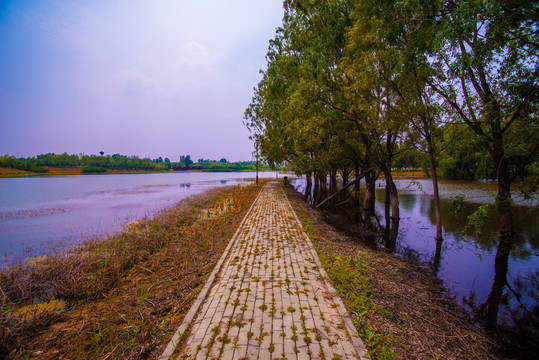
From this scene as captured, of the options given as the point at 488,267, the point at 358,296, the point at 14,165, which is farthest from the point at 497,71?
the point at 14,165

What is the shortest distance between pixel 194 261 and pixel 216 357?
12.8 ft

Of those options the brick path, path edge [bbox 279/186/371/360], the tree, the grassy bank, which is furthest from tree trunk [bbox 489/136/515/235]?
the grassy bank

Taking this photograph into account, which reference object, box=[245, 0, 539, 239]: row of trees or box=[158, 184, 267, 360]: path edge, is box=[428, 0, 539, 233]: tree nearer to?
box=[245, 0, 539, 239]: row of trees

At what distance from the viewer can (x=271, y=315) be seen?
3.66 metres

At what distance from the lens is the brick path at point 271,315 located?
295 centimetres

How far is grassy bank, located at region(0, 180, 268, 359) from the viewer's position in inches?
133

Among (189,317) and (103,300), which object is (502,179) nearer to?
(189,317)

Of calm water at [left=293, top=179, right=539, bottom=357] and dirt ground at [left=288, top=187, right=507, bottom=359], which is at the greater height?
Answer: dirt ground at [left=288, top=187, right=507, bottom=359]

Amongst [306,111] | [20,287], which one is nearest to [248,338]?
[20,287]

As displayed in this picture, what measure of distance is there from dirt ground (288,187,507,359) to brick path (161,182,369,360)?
0.84 m

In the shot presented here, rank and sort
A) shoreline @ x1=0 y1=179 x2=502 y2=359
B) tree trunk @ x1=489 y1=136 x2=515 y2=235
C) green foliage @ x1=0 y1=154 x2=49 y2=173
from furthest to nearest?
1. green foliage @ x1=0 y1=154 x2=49 y2=173
2. tree trunk @ x1=489 y1=136 x2=515 y2=235
3. shoreline @ x1=0 y1=179 x2=502 y2=359

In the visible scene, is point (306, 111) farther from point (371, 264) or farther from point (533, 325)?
point (533, 325)

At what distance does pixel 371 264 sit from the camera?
646cm

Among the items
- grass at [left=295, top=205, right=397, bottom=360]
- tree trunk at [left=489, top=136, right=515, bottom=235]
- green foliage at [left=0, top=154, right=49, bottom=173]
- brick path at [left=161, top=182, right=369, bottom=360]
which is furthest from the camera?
green foliage at [left=0, top=154, right=49, bottom=173]
